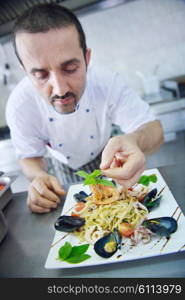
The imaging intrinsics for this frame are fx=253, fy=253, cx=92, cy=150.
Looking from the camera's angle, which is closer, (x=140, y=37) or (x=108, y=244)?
(x=108, y=244)

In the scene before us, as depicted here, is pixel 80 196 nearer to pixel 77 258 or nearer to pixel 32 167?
pixel 77 258

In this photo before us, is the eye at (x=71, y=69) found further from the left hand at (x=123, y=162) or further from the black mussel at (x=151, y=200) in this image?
the black mussel at (x=151, y=200)

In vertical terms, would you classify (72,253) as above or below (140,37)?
below

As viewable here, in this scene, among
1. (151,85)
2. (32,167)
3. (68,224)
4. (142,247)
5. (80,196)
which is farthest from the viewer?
(151,85)

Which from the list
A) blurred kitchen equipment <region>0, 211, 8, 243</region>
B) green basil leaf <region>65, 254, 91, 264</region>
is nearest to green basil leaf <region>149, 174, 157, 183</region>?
green basil leaf <region>65, 254, 91, 264</region>

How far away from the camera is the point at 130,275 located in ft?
1.54

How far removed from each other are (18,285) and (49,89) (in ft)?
1.87

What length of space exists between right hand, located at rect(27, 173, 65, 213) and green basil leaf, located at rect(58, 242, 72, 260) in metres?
0.23

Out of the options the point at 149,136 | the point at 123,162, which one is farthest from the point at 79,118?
the point at 123,162

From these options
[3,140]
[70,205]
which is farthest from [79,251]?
[3,140]

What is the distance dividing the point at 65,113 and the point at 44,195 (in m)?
0.33

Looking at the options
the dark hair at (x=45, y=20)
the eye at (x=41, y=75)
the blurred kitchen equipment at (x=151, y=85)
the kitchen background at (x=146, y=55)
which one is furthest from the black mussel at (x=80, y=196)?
the blurred kitchen equipment at (x=151, y=85)

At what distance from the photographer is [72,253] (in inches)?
21.2

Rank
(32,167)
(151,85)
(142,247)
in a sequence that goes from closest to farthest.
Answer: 1. (142,247)
2. (32,167)
3. (151,85)
